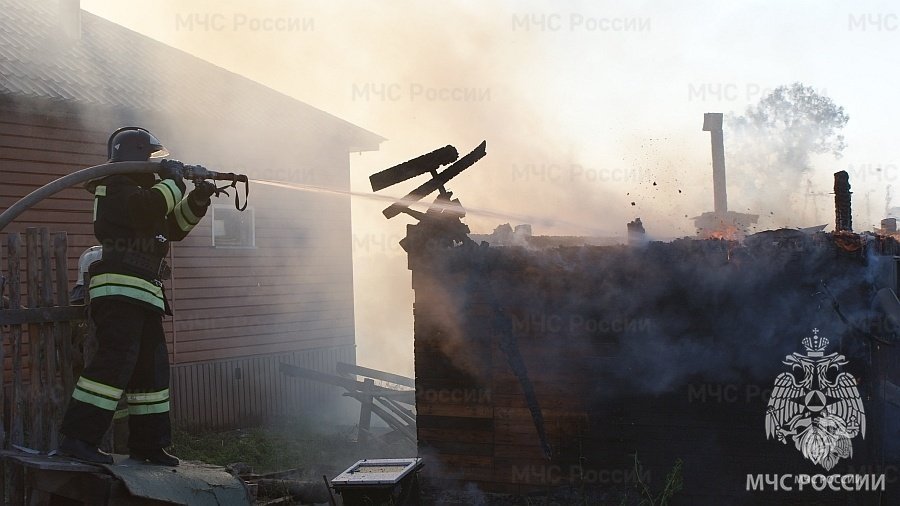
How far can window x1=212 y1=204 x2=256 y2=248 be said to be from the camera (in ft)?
44.0

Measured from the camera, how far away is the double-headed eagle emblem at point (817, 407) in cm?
584

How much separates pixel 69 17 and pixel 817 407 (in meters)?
13.0

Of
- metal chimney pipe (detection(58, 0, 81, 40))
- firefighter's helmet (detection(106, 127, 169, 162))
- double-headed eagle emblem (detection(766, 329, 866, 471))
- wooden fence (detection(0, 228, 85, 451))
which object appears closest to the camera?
wooden fence (detection(0, 228, 85, 451))

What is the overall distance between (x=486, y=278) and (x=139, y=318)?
281 cm

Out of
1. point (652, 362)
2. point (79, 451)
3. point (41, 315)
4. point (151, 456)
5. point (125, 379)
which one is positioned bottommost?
point (151, 456)

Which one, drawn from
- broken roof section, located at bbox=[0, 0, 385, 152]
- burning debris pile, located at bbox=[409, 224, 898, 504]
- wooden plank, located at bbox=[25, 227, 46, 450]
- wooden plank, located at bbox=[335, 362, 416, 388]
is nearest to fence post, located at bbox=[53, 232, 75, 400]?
wooden plank, located at bbox=[25, 227, 46, 450]

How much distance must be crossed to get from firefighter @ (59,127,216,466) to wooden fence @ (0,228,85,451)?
389 mm

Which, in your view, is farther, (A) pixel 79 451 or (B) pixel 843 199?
(B) pixel 843 199

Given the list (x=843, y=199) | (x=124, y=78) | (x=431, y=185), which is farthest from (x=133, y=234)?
(x=124, y=78)

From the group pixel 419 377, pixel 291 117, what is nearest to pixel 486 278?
pixel 419 377

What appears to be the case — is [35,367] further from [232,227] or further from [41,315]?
[232,227]

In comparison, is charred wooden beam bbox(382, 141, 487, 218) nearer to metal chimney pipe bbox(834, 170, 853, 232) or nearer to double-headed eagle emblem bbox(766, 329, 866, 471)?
double-headed eagle emblem bbox(766, 329, 866, 471)

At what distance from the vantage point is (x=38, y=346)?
5207mm

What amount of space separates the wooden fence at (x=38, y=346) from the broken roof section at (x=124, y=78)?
6041mm
